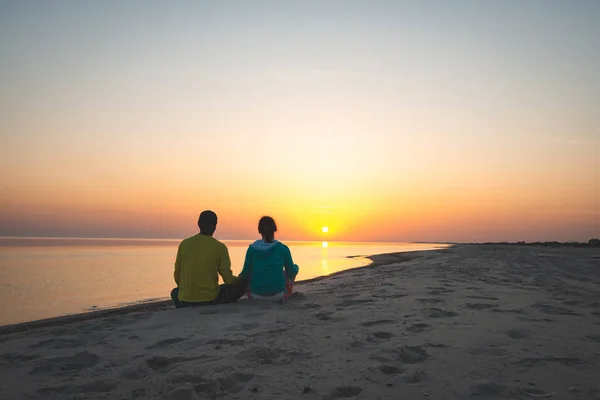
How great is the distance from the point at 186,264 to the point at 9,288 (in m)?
9.47

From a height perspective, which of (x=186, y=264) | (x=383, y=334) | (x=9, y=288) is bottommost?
(x=9, y=288)

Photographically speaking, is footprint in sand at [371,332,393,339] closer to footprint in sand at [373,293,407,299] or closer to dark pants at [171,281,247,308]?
footprint in sand at [373,293,407,299]

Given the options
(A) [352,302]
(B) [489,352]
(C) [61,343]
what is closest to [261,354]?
(B) [489,352]

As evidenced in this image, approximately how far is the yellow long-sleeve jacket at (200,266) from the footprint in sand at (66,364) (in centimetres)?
280

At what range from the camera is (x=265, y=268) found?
25.5 ft

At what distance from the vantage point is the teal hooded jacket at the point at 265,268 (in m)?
7.71

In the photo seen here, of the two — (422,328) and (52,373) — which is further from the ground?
(422,328)

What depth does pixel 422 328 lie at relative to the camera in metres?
5.01

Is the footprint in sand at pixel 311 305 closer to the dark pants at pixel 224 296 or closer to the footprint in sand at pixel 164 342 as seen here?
the dark pants at pixel 224 296

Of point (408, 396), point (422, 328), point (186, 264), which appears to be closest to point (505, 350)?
point (422, 328)

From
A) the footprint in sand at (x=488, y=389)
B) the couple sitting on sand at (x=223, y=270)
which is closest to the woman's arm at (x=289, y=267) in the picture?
the couple sitting on sand at (x=223, y=270)

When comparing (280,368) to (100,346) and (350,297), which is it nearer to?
(100,346)

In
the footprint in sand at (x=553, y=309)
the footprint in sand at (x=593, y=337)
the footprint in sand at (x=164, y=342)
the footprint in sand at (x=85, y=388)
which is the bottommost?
the footprint in sand at (x=85, y=388)

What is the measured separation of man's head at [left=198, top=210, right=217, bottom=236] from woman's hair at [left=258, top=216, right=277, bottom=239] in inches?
37.2
